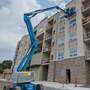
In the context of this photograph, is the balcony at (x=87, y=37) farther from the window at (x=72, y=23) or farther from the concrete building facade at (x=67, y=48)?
the window at (x=72, y=23)

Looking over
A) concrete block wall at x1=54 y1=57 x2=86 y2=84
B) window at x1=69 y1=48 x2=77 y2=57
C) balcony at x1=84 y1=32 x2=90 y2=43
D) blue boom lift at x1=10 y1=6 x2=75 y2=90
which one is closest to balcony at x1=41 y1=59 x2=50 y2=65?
concrete block wall at x1=54 y1=57 x2=86 y2=84

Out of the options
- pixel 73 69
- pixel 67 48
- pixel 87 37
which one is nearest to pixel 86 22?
pixel 87 37

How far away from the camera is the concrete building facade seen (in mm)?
31703

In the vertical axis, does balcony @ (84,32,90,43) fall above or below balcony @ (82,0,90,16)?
below

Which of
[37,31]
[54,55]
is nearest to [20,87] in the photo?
[54,55]

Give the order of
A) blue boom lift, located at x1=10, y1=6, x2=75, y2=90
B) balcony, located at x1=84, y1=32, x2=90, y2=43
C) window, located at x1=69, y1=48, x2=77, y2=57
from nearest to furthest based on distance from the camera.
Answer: blue boom lift, located at x1=10, y1=6, x2=75, y2=90, balcony, located at x1=84, y1=32, x2=90, y2=43, window, located at x1=69, y1=48, x2=77, y2=57

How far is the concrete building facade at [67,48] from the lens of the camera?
3170 centimetres

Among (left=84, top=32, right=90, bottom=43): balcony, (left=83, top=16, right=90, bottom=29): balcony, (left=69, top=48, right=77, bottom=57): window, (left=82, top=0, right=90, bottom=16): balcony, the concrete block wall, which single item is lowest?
the concrete block wall

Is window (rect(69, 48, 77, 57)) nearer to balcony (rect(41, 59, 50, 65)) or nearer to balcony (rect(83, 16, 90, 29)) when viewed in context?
balcony (rect(83, 16, 90, 29))

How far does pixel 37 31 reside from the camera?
2074 inches

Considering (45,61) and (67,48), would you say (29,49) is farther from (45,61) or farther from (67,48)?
(45,61)

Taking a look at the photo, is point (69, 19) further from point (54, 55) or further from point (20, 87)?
point (20, 87)

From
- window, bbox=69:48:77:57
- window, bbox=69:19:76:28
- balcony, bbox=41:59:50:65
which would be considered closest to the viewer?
window, bbox=69:48:77:57

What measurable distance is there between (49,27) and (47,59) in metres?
8.64
